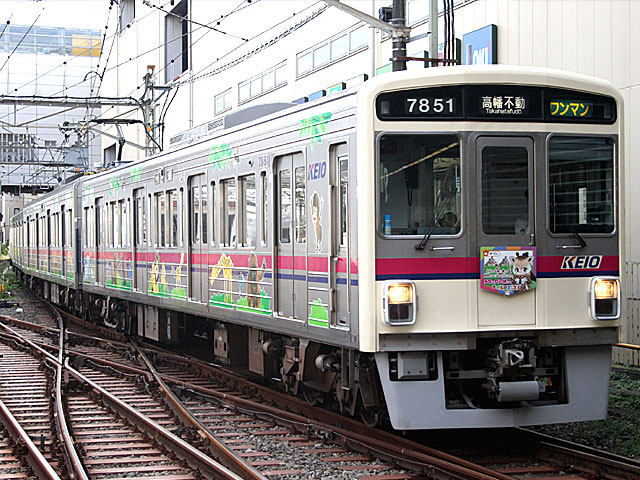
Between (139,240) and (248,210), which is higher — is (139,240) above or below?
below

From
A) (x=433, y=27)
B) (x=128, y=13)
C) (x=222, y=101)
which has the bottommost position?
(x=433, y=27)

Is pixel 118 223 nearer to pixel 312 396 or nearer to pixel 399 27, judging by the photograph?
pixel 399 27

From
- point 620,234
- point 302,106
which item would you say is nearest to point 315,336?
point 302,106

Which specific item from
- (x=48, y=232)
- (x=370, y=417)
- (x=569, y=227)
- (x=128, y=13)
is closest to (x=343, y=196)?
(x=569, y=227)

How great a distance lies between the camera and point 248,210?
9977mm

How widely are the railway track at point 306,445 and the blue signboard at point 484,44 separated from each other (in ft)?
20.6

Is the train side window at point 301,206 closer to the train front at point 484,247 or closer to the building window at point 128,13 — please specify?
the train front at point 484,247

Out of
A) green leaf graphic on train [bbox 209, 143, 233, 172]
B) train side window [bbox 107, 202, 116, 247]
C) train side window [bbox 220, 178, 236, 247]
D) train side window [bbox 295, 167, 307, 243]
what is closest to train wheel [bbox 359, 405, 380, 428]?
train side window [bbox 295, 167, 307, 243]

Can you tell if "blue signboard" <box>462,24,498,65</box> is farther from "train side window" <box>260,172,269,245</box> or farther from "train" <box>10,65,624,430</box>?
"train" <box>10,65,624,430</box>

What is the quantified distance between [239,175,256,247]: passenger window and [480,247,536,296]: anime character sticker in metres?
3.24

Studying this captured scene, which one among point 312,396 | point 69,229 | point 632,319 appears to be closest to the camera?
point 312,396

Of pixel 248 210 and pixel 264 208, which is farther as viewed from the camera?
pixel 248 210

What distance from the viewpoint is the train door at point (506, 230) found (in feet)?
23.6

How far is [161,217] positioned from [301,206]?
526 cm
